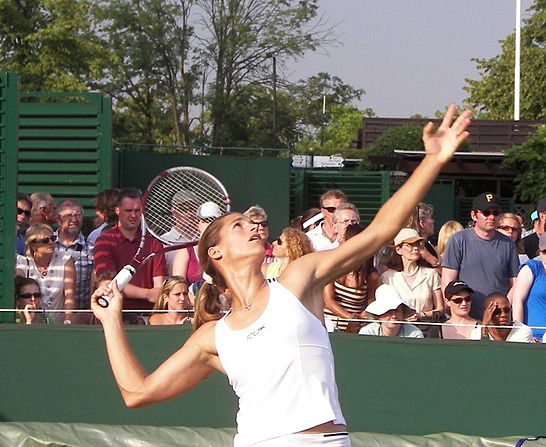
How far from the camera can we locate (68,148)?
1120 centimetres

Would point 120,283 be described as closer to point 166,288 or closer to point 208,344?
point 208,344

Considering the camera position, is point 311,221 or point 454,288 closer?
point 454,288

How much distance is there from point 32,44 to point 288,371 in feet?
90.7

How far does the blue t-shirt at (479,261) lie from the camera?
26.9 feet

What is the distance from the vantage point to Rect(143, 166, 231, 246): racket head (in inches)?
303

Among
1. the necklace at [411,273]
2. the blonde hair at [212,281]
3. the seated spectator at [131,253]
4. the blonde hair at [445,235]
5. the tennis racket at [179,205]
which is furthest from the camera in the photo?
the blonde hair at [445,235]

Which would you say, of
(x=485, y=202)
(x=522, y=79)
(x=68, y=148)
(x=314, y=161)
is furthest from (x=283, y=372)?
(x=522, y=79)

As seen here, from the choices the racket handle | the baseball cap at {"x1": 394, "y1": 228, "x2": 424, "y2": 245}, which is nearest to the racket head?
the baseball cap at {"x1": 394, "y1": 228, "x2": 424, "y2": 245}

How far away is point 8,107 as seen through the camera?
7762 mm

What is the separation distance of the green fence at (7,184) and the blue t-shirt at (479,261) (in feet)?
9.60

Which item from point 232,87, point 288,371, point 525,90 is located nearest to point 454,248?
point 288,371

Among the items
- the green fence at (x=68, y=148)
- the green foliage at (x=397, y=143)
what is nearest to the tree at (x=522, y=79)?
the green foliage at (x=397, y=143)

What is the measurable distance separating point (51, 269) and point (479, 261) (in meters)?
2.91

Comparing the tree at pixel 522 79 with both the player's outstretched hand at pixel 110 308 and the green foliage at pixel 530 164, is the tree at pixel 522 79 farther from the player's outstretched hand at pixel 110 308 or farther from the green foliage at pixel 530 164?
the player's outstretched hand at pixel 110 308
